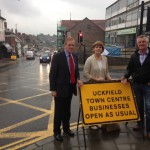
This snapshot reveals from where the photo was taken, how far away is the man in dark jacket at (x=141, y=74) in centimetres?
525

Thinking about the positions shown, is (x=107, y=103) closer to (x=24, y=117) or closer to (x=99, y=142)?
(x=99, y=142)

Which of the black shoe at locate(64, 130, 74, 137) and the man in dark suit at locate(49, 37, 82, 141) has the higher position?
the man in dark suit at locate(49, 37, 82, 141)

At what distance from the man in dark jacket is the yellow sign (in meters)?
0.16

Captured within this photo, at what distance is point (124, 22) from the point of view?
58.9 meters

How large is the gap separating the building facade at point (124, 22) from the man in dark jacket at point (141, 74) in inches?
1555

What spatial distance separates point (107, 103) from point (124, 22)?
55.6m

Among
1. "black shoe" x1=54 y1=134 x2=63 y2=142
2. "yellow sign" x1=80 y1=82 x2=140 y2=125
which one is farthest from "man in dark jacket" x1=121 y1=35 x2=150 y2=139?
"black shoe" x1=54 y1=134 x2=63 y2=142

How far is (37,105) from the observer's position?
351 inches

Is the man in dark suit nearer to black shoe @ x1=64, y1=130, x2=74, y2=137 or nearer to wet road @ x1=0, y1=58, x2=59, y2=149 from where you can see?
black shoe @ x1=64, y1=130, x2=74, y2=137

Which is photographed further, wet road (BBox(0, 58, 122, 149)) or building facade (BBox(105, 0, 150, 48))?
building facade (BBox(105, 0, 150, 48))

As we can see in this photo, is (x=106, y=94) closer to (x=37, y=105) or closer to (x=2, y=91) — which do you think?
(x=37, y=105)

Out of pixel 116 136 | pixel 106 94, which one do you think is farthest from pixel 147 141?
pixel 106 94

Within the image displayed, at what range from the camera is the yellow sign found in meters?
5.21

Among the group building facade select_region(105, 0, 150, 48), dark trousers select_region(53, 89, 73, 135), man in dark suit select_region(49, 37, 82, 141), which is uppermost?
building facade select_region(105, 0, 150, 48)
